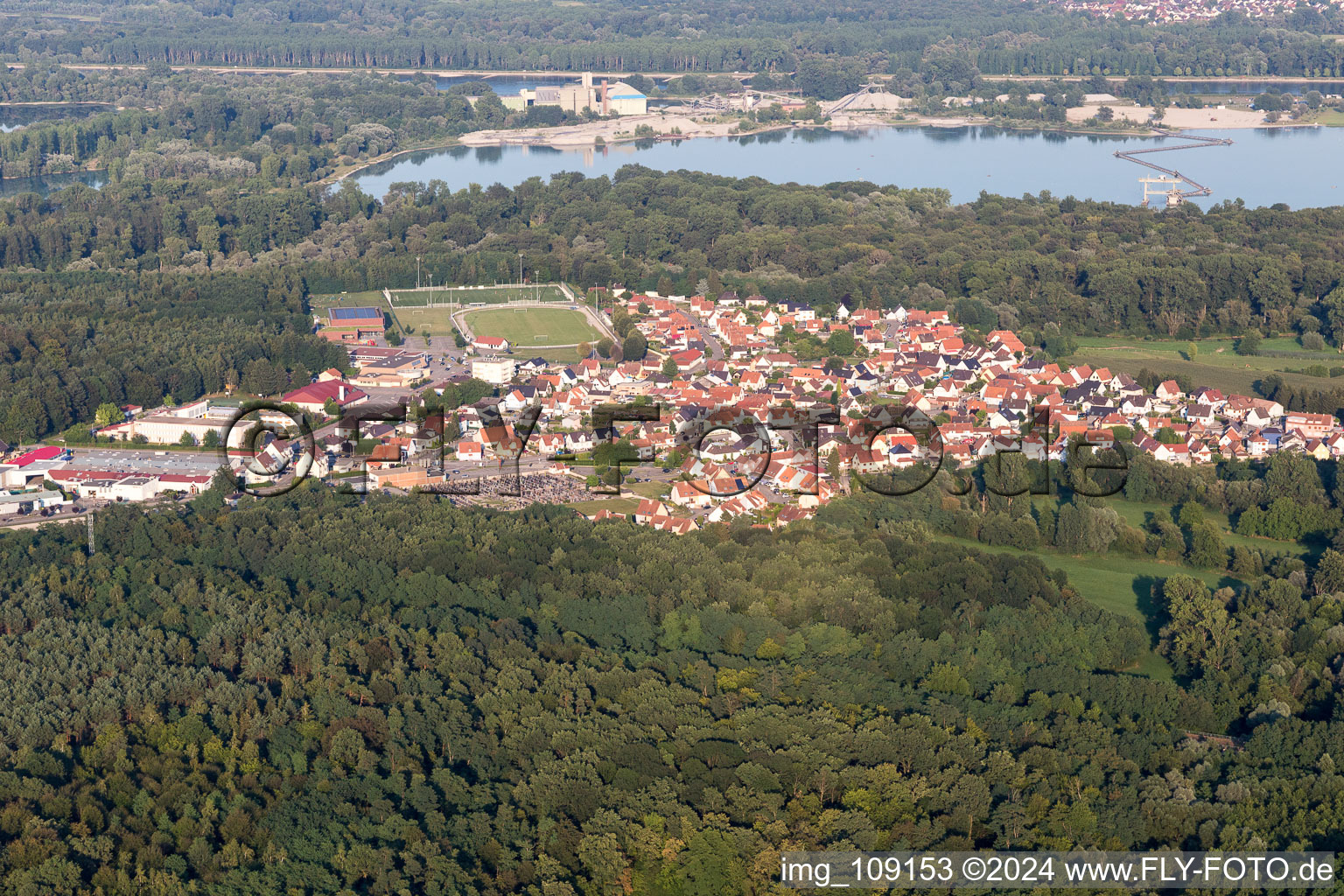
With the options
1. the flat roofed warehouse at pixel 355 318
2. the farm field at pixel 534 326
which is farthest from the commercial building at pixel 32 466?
the farm field at pixel 534 326

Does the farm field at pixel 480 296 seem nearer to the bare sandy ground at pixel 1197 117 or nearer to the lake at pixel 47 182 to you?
the lake at pixel 47 182

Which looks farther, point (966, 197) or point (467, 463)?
point (966, 197)

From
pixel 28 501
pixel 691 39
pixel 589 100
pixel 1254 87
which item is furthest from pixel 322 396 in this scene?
pixel 691 39

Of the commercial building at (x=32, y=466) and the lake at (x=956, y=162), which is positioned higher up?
the lake at (x=956, y=162)

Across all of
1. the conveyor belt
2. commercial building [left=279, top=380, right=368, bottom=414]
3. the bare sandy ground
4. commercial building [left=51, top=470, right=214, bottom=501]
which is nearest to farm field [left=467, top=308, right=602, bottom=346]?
commercial building [left=279, top=380, right=368, bottom=414]

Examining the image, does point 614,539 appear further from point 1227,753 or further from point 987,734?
point 1227,753

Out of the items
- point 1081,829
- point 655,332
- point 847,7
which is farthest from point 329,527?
point 847,7
